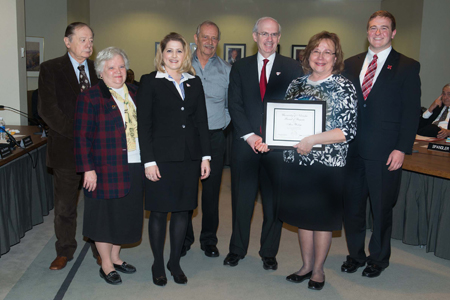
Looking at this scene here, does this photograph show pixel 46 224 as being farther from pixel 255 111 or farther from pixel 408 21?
pixel 408 21

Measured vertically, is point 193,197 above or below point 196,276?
above

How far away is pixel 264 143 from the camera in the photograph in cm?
280

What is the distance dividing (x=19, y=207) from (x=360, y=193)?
2.93 meters

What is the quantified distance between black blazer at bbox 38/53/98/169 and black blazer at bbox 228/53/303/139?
1.17 m

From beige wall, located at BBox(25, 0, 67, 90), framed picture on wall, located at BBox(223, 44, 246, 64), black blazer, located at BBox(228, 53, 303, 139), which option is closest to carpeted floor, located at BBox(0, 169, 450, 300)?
black blazer, located at BBox(228, 53, 303, 139)

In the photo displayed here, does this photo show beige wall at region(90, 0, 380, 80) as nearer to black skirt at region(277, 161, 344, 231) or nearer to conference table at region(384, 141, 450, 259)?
conference table at region(384, 141, 450, 259)

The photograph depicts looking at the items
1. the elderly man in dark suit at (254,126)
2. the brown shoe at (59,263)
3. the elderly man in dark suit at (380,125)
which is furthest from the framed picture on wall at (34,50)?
the elderly man in dark suit at (380,125)

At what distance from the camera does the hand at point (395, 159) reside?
2980 millimetres

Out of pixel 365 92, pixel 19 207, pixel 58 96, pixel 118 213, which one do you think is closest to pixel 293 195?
pixel 365 92

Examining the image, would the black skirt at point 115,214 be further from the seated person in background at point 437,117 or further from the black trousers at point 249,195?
the seated person in background at point 437,117

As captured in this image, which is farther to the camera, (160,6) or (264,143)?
(160,6)

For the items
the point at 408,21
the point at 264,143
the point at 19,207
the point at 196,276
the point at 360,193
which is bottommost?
the point at 196,276

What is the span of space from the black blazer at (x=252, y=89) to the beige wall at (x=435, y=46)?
237 inches

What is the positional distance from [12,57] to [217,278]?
13.3 feet
